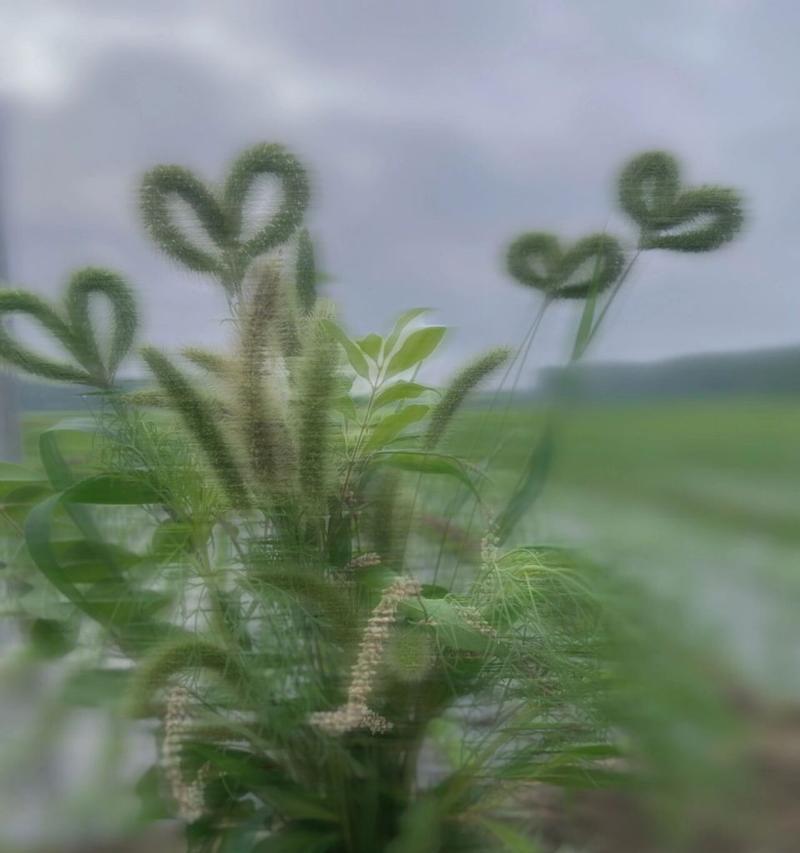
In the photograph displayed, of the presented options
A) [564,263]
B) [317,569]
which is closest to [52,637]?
[317,569]

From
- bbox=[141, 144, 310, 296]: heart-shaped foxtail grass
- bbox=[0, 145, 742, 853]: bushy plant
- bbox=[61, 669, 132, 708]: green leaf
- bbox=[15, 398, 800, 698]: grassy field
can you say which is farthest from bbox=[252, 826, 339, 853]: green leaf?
bbox=[141, 144, 310, 296]: heart-shaped foxtail grass

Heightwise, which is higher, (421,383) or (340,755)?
(421,383)

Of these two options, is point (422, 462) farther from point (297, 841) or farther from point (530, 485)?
point (297, 841)

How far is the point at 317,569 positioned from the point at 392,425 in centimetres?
10

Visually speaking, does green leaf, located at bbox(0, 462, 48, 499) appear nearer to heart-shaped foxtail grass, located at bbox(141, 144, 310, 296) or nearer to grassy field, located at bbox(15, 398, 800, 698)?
grassy field, located at bbox(15, 398, 800, 698)

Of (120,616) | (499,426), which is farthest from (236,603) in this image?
(499,426)

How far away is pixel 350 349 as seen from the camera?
0.41 meters

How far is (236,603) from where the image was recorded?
0.44 m

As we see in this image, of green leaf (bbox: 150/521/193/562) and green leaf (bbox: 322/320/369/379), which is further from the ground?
green leaf (bbox: 322/320/369/379)

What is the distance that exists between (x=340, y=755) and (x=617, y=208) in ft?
1.22

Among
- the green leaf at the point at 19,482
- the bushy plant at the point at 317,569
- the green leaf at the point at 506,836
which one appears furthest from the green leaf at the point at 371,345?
the green leaf at the point at 506,836

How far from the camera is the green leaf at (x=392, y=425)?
1.37 ft

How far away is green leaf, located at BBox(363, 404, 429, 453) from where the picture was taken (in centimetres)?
42

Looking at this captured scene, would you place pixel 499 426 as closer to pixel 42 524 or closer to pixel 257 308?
pixel 257 308
